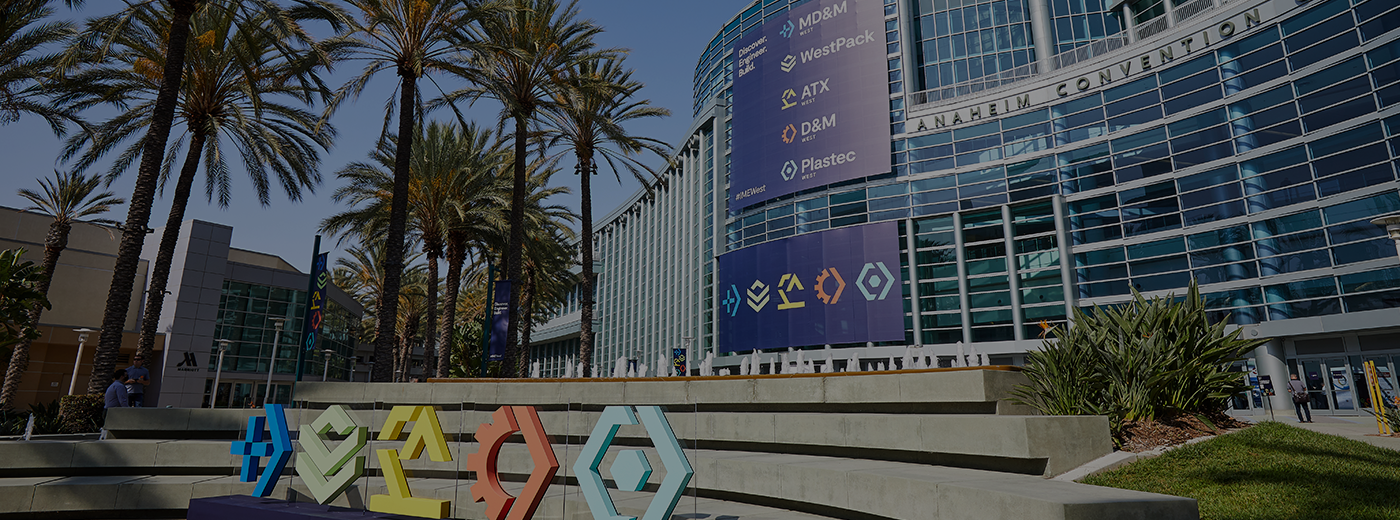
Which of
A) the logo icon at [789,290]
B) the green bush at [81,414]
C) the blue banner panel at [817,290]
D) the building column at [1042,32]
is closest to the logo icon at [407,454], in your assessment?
the green bush at [81,414]

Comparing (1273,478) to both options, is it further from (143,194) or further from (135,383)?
(143,194)

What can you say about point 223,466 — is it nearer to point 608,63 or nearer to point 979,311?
point 608,63

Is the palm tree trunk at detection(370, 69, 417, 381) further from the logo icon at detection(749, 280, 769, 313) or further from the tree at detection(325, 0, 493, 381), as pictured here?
the logo icon at detection(749, 280, 769, 313)

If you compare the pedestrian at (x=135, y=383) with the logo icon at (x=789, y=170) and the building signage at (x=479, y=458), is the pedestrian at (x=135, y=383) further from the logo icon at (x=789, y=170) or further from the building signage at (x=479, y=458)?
the logo icon at (x=789, y=170)

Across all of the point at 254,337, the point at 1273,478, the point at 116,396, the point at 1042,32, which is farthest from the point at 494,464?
the point at 1042,32

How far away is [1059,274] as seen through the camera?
38.1 metres

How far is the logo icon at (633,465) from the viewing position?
6.25 meters

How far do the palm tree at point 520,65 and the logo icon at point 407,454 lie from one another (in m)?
11.6

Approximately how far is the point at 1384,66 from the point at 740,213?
34698mm

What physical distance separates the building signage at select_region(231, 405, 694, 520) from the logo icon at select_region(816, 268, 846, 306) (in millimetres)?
36610

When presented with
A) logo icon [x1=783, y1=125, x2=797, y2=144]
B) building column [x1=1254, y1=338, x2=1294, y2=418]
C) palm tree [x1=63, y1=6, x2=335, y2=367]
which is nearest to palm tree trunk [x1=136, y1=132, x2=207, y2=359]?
palm tree [x1=63, y1=6, x2=335, y2=367]

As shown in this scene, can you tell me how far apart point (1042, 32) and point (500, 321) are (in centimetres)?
3722

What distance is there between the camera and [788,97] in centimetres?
4966

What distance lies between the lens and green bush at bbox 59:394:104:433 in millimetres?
14875
